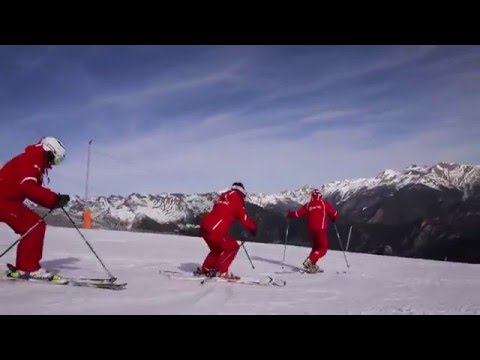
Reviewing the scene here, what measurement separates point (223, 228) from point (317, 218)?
303cm

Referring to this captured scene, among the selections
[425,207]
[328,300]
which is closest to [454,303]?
[328,300]

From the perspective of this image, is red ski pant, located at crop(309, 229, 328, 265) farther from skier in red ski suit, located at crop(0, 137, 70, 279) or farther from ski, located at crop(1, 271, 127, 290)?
skier in red ski suit, located at crop(0, 137, 70, 279)

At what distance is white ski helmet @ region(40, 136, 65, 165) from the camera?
5.48 m

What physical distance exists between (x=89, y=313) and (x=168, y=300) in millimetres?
1058

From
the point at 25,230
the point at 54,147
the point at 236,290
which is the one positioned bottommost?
the point at 236,290

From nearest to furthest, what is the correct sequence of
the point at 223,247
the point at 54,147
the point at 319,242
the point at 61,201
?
the point at 61,201
the point at 54,147
the point at 223,247
the point at 319,242

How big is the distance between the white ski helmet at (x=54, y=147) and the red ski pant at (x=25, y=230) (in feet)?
2.35

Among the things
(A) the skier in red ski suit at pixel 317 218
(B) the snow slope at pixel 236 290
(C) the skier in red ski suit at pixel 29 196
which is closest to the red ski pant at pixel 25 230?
(C) the skier in red ski suit at pixel 29 196

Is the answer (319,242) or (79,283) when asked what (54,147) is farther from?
(319,242)

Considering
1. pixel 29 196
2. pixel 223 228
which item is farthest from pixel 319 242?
pixel 29 196

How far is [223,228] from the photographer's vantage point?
6605mm

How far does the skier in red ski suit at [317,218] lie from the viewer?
345 inches

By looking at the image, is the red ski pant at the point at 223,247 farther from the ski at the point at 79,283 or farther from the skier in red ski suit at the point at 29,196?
the skier in red ski suit at the point at 29,196
